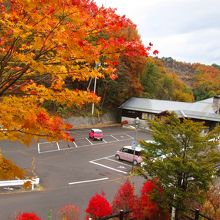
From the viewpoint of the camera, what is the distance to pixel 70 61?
18.4 feet

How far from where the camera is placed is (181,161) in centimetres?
1239

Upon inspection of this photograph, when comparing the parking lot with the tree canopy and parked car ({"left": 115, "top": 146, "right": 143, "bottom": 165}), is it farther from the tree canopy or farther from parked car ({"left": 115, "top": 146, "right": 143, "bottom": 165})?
the tree canopy

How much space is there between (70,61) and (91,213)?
7.66m

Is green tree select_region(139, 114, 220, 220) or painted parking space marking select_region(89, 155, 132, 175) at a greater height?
green tree select_region(139, 114, 220, 220)

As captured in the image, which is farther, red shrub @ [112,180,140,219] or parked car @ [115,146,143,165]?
parked car @ [115,146,143,165]

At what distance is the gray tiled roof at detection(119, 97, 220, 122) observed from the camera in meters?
36.6

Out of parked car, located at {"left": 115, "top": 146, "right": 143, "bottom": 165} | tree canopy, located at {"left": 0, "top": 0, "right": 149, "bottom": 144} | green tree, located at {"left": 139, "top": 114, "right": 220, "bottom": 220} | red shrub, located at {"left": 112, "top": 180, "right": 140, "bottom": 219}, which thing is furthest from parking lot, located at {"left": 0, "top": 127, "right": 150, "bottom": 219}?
tree canopy, located at {"left": 0, "top": 0, "right": 149, "bottom": 144}

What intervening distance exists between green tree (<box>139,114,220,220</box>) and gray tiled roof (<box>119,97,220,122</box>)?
2337cm

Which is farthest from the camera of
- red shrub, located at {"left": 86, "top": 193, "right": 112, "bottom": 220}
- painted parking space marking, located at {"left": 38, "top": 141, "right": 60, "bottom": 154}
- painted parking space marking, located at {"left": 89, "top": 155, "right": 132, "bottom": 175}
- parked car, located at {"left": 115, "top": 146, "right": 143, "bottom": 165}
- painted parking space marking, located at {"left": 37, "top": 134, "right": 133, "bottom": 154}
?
painted parking space marking, located at {"left": 37, "top": 134, "right": 133, "bottom": 154}

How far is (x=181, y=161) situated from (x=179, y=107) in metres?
28.3

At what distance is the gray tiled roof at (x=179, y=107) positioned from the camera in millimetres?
36556

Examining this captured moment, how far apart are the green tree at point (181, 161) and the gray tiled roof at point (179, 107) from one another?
23.4 metres

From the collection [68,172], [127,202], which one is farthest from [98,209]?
[68,172]

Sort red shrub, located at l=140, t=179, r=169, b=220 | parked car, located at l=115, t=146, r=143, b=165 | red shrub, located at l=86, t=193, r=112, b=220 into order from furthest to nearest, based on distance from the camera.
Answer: parked car, located at l=115, t=146, r=143, b=165
red shrub, located at l=140, t=179, r=169, b=220
red shrub, located at l=86, t=193, r=112, b=220
